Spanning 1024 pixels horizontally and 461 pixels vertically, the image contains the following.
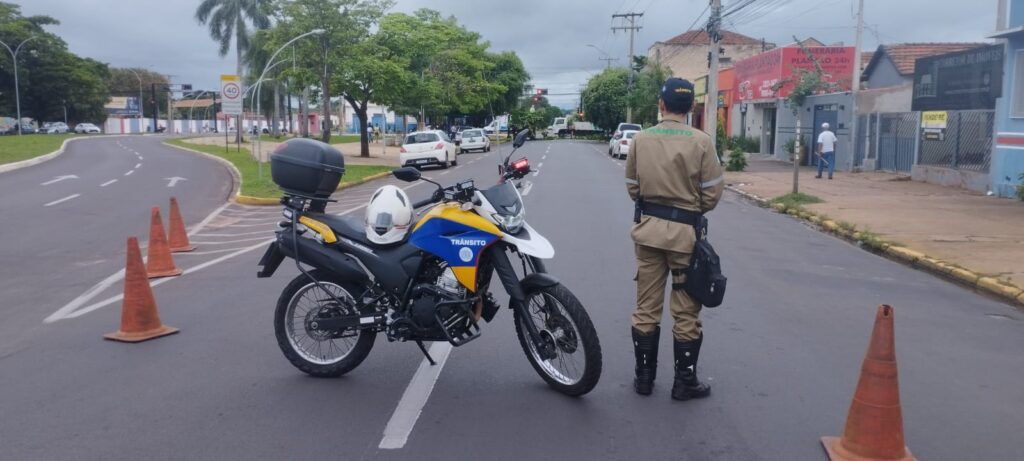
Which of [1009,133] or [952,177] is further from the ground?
[1009,133]

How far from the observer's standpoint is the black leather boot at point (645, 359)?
16.7 feet

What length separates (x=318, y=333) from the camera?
5.61m

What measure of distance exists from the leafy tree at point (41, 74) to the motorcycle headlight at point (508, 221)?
7512cm

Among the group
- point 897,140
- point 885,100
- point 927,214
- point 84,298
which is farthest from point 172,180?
point 885,100

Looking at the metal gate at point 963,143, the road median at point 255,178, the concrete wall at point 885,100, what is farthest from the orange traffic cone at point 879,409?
the concrete wall at point 885,100

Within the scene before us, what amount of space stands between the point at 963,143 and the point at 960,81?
2.99 metres

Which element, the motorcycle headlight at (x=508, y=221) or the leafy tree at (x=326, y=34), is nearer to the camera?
the motorcycle headlight at (x=508, y=221)

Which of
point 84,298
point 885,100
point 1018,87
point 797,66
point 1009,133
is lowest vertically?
point 84,298

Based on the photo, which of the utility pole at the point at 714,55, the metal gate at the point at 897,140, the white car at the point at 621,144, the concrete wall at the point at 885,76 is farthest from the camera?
the white car at the point at 621,144

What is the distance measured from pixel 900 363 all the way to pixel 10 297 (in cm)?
830

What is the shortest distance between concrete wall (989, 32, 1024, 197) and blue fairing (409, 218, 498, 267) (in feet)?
51.4

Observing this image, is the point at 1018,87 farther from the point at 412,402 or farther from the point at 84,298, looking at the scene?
the point at 84,298

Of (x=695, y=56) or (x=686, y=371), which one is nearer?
(x=686, y=371)

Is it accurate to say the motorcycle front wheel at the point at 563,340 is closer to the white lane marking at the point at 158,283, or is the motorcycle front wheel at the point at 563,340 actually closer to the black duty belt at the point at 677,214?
the black duty belt at the point at 677,214
